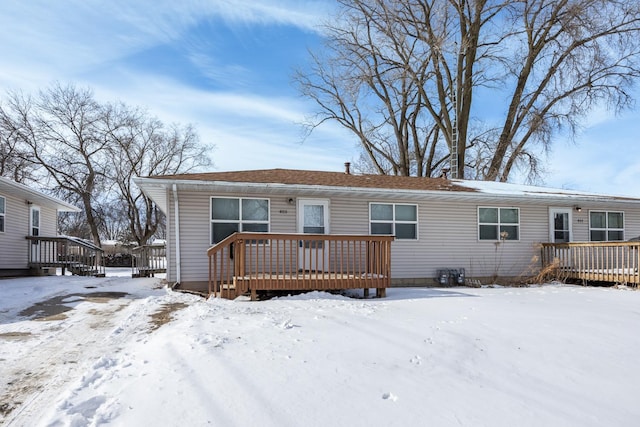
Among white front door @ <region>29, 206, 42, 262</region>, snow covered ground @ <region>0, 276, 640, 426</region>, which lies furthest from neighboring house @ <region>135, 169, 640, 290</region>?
white front door @ <region>29, 206, 42, 262</region>

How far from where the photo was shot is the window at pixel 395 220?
1090cm

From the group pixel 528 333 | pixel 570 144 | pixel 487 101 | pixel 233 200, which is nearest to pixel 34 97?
pixel 233 200

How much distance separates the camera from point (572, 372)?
386 cm

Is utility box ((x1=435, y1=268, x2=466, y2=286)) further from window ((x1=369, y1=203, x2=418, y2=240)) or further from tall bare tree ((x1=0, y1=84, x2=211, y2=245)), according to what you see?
tall bare tree ((x1=0, y1=84, x2=211, y2=245))

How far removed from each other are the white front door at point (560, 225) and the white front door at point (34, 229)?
16569 millimetres

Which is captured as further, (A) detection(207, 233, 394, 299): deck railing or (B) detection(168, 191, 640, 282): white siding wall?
(B) detection(168, 191, 640, 282): white siding wall

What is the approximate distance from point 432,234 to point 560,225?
172 inches

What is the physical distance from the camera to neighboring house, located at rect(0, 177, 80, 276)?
12344 mm

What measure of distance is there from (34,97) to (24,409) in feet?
86.9

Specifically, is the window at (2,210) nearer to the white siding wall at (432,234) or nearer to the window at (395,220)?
the white siding wall at (432,234)

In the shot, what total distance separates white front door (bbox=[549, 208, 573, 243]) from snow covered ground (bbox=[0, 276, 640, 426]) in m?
6.47

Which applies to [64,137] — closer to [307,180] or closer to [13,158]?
[13,158]

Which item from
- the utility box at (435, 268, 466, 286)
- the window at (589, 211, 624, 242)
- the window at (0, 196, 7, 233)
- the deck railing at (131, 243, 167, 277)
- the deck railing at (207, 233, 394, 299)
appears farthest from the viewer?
the deck railing at (131, 243, 167, 277)

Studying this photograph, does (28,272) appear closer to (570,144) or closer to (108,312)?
(108,312)
